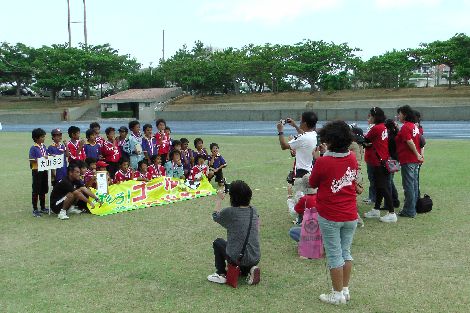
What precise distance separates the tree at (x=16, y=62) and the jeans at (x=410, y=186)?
2504 inches

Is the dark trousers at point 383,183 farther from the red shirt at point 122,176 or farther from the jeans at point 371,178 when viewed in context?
the red shirt at point 122,176

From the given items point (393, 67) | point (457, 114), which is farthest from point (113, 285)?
point (393, 67)

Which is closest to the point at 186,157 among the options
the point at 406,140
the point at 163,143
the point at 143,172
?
the point at 163,143

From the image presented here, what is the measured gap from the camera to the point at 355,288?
5387mm

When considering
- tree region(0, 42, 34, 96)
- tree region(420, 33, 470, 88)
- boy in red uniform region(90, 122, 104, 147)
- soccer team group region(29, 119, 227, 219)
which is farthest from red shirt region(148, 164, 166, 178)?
tree region(0, 42, 34, 96)

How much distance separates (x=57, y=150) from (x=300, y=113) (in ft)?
113

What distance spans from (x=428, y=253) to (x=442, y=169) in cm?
791

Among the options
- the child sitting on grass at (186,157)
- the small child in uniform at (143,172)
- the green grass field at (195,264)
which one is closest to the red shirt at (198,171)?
the child sitting on grass at (186,157)

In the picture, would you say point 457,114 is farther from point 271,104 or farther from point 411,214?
point 411,214

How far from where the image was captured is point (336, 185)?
4.80 meters

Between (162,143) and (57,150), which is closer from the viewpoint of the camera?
(57,150)

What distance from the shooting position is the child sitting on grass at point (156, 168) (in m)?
11.3

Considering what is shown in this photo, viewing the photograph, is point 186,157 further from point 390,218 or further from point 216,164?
point 390,218

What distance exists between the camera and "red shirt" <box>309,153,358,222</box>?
481 cm
